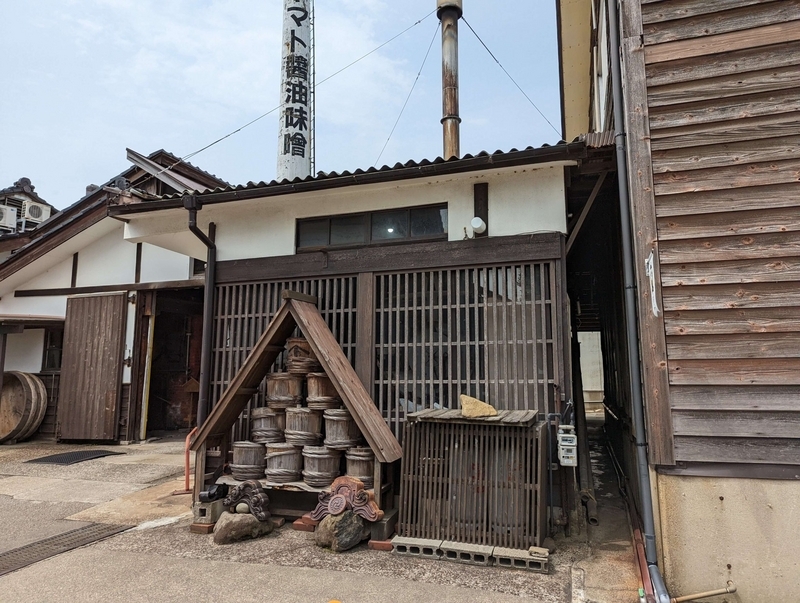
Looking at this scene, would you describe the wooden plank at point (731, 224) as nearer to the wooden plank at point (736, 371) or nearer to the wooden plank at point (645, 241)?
the wooden plank at point (645, 241)

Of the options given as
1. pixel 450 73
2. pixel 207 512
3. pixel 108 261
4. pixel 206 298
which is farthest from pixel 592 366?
pixel 108 261

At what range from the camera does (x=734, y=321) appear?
375 cm

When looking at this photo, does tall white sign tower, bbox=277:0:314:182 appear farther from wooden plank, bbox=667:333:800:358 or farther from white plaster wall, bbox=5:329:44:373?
wooden plank, bbox=667:333:800:358

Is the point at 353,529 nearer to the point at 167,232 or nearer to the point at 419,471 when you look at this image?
the point at 419,471

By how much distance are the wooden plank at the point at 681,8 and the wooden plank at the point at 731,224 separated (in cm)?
170

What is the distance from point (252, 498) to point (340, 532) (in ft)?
3.81

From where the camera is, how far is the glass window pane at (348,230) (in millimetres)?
6211

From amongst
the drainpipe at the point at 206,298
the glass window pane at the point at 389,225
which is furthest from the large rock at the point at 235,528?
the glass window pane at the point at 389,225

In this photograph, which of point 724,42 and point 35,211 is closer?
point 724,42

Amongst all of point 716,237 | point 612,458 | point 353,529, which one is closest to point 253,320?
point 353,529

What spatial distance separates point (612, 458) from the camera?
8664mm

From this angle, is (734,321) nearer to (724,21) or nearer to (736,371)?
(736,371)

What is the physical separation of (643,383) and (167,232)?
21.3ft

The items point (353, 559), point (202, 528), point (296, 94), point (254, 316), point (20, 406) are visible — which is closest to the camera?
point (353, 559)
